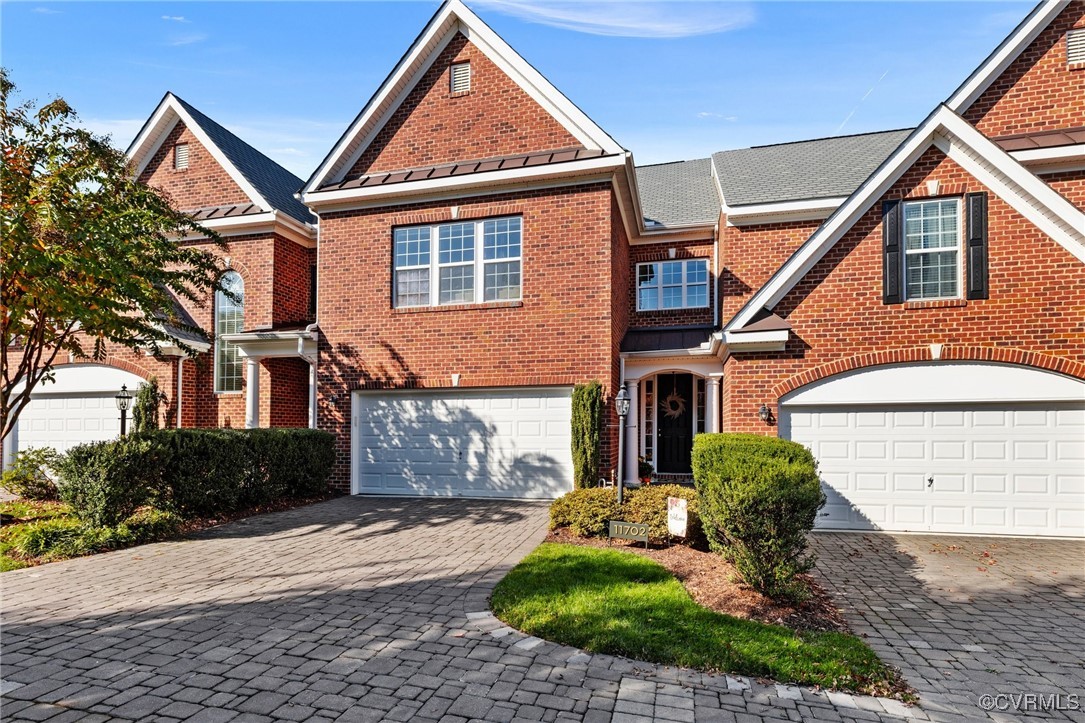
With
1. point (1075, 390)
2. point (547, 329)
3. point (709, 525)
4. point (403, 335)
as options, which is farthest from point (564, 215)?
point (1075, 390)

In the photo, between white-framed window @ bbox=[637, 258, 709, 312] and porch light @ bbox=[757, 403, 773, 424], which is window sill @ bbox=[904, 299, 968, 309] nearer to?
porch light @ bbox=[757, 403, 773, 424]

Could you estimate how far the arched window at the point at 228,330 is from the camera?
14.6 metres

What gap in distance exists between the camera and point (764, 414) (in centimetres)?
956

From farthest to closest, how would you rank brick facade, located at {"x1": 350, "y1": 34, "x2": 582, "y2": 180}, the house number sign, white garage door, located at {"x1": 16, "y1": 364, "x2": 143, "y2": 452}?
white garage door, located at {"x1": 16, "y1": 364, "x2": 143, "y2": 452} < brick facade, located at {"x1": 350, "y1": 34, "x2": 582, "y2": 180} < the house number sign

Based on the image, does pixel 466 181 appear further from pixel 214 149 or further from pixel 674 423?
pixel 674 423

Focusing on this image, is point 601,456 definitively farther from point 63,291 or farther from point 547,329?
point 63,291

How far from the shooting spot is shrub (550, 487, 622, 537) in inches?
314

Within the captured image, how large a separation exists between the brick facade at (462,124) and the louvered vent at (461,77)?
12cm

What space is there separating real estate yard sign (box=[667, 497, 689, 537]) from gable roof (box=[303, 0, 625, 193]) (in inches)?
291

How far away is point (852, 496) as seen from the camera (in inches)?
366

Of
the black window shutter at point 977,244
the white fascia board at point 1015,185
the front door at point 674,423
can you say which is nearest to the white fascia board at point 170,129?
the front door at point 674,423

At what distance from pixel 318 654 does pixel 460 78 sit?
39.9 feet

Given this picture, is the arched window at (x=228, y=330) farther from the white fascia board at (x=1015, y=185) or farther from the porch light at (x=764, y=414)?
the white fascia board at (x=1015, y=185)

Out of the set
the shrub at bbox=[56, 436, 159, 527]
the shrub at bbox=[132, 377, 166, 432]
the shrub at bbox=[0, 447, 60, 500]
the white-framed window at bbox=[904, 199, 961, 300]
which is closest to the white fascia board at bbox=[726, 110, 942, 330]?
the white-framed window at bbox=[904, 199, 961, 300]
